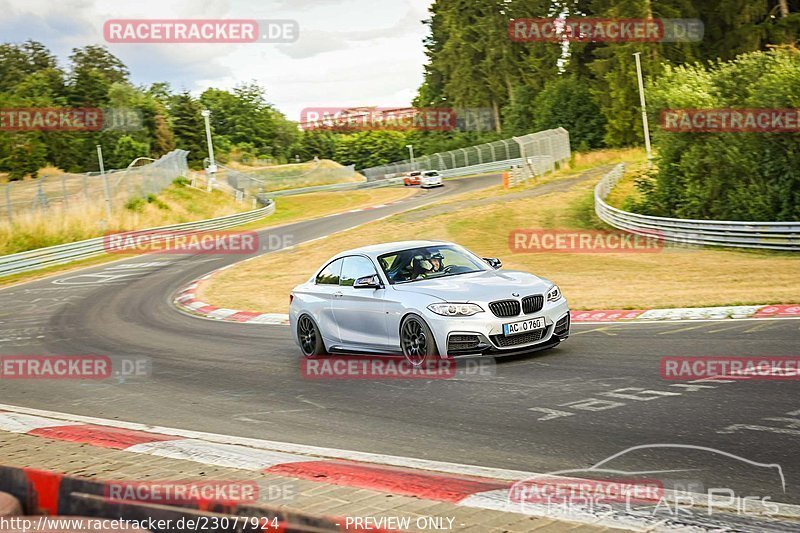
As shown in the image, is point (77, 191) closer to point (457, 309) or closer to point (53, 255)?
point (53, 255)

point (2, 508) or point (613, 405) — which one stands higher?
point (2, 508)

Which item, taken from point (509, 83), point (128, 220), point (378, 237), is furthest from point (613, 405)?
point (509, 83)

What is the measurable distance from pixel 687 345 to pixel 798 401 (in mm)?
3468

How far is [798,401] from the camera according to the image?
7.73 metres

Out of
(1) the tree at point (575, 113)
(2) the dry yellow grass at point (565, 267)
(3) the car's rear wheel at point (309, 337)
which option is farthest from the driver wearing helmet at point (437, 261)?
(1) the tree at point (575, 113)

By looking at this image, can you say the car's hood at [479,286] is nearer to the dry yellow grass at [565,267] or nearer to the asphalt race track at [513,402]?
the asphalt race track at [513,402]

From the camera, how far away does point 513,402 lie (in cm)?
895

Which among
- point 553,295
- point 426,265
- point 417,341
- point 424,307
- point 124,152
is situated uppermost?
point 124,152

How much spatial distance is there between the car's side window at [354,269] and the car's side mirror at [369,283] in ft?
0.58

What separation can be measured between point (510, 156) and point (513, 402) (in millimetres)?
76645

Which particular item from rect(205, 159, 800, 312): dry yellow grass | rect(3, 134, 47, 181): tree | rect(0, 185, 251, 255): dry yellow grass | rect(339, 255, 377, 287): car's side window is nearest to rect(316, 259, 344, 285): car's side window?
rect(339, 255, 377, 287): car's side window

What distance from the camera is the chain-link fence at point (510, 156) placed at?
54.2 m

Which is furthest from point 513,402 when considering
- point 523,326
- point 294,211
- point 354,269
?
point 294,211

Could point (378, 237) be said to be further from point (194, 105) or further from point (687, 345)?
point (194, 105)
